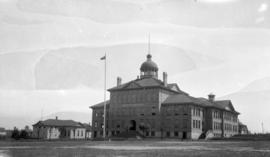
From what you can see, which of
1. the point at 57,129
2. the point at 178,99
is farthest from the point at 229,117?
the point at 57,129

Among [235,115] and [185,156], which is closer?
[185,156]

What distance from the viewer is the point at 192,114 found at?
7788 cm

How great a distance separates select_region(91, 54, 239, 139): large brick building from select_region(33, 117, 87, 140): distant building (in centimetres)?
2182

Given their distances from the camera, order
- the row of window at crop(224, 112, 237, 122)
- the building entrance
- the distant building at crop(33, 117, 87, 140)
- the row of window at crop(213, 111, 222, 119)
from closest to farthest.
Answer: the building entrance → the row of window at crop(213, 111, 222, 119) → the row of window at crop(224, 112, 237, 122) → the distant building at crop(33, 117, 87, 140)

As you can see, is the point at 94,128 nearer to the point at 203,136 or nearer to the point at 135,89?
the point at 135,89

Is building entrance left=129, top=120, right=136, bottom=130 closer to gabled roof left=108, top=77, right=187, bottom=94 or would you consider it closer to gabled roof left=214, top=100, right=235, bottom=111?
gabled roof left=108, top=77, right=187, bottom=94

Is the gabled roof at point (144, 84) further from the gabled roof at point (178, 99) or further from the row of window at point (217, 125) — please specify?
the row of window at point (217, 125)

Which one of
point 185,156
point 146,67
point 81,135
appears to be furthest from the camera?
point 81,135

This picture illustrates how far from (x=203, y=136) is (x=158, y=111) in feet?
39.7

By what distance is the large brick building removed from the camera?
77.8 meters

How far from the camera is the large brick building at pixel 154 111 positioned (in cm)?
7781

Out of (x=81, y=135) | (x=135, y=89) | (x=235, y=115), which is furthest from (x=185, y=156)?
(x=81, y=135)

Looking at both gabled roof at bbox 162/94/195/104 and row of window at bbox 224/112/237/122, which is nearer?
gabled roof at bbox 162/94/195/104

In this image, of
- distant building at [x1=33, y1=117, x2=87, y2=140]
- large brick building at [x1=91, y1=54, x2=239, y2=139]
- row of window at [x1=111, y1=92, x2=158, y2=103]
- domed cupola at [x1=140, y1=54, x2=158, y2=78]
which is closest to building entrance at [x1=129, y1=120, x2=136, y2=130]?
large brick building at [x1=91, y1=54, x2=239, y2=139]
